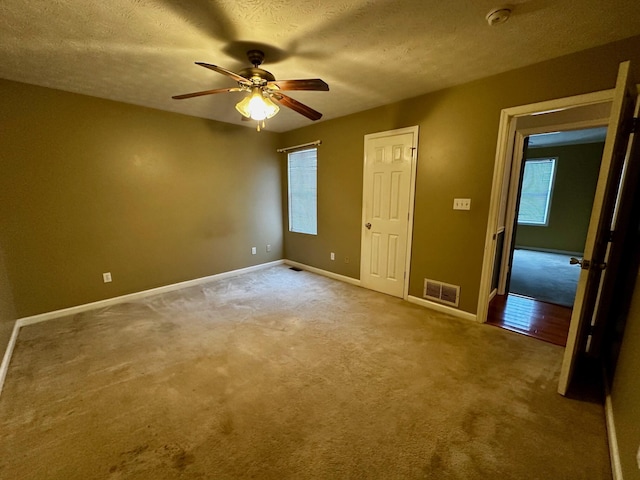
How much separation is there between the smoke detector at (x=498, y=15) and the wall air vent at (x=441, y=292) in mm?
2313

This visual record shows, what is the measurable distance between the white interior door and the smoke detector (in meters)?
1.40

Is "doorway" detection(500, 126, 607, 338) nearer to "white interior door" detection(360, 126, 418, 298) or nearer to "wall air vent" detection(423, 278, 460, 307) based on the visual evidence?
"wall air vent" detection(423, 278, 460, 307)

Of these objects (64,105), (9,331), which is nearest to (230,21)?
(64,105)

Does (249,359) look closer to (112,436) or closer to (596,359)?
(112,436)

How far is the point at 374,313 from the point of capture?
Result: 2.99 m

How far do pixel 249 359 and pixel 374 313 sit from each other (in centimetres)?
147

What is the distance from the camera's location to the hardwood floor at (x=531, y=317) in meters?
2.55

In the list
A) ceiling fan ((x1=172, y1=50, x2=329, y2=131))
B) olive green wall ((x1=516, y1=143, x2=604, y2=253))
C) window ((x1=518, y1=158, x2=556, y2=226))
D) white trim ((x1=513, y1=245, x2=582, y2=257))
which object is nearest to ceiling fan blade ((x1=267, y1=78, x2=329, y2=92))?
ceiling fan ((x1=172, y1=50, x2=329, y2=131))

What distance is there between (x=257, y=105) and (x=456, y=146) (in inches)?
80.7

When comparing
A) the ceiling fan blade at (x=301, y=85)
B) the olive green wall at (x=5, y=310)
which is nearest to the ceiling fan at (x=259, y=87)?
the ceiling fan blade at (x=301, y=85)

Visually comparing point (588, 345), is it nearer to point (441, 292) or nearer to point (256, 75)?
point (441, 292)

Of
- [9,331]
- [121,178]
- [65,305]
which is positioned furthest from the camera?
[121,178]

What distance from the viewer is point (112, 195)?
313cm

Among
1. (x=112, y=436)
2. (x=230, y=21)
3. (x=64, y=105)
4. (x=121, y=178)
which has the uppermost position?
(x=230, y=21)
